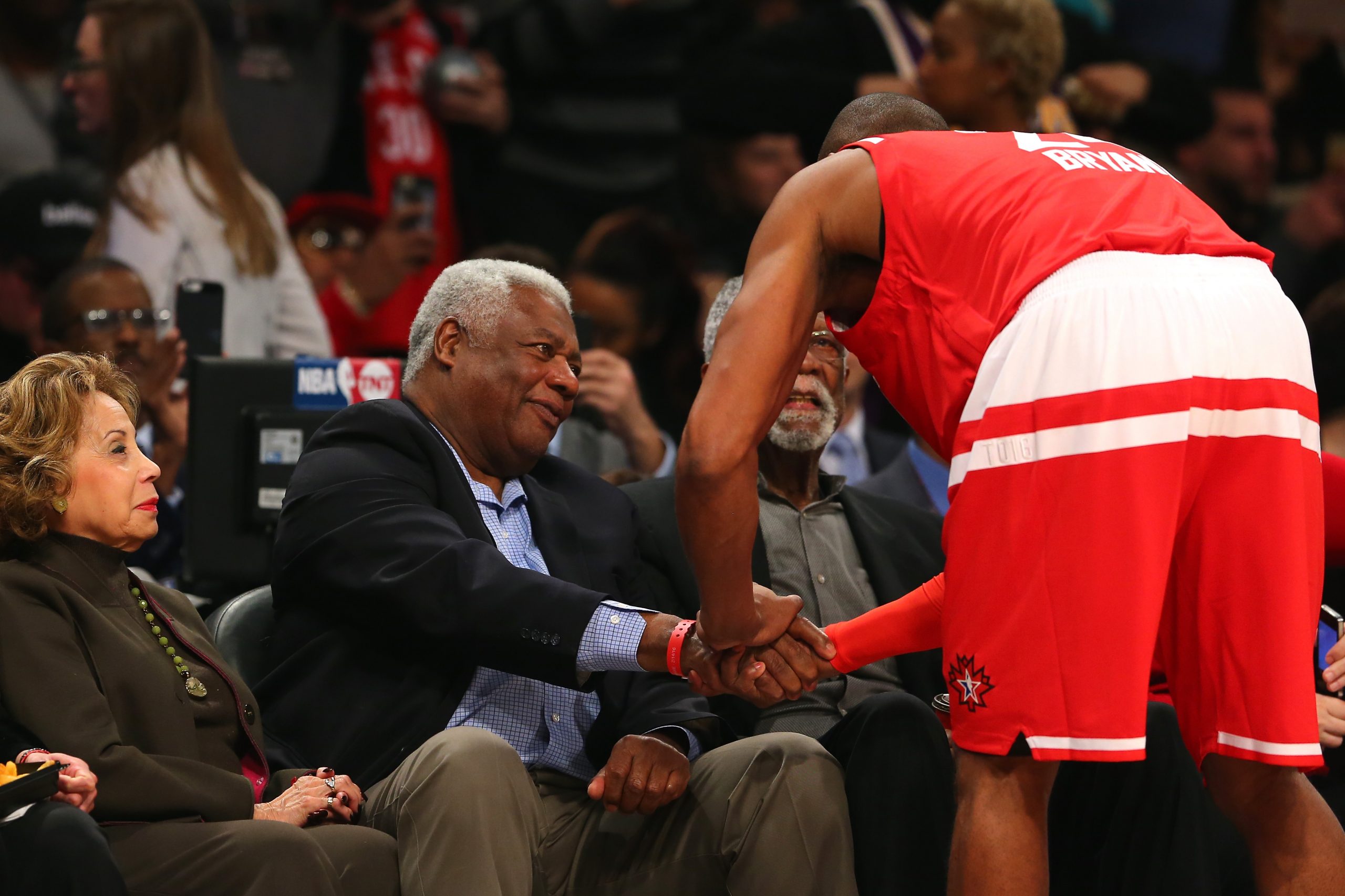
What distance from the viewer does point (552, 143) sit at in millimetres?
6527

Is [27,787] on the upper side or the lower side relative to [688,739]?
upper

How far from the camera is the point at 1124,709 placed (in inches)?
89.8

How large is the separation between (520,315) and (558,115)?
3314mm

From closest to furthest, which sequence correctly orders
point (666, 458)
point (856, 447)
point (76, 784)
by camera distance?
point (76, 784) → point (666, 458) → point (856, 447)

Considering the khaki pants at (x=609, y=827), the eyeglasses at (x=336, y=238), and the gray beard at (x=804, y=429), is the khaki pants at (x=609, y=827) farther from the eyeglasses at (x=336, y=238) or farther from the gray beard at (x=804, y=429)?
the eyeglasses at (x=336, y=238)

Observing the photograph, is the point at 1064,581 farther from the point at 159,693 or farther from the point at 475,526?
the point at 159,693

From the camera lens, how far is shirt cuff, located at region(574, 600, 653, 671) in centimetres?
285

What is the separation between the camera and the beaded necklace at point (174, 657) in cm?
274

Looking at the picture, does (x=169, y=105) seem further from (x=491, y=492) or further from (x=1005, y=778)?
(x=1005, y=778)

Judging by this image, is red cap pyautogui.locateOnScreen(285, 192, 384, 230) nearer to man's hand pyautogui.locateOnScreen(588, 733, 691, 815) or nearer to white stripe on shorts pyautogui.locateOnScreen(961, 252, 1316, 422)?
man's hand pyautogui.locateOnScreen(588, 733, 691, 815)

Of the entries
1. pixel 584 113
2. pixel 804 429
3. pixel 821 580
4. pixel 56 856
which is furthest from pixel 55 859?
pixel 584 113

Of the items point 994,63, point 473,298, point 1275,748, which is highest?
point 994,63

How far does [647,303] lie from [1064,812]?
310 centimetres

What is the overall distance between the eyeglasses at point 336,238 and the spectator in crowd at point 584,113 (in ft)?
1.92
